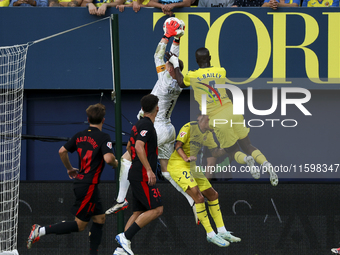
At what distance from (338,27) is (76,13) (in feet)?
14.9

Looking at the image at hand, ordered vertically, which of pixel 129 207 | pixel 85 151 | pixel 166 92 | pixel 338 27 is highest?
pixel 338 27

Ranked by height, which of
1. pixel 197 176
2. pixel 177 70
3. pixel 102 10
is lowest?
pixel 197 176

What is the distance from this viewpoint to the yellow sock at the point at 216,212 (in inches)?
256

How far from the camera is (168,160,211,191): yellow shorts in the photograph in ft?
21.3

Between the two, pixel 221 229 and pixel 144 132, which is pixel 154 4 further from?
pixel 221 229

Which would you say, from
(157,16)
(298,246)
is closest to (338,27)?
(157,16)

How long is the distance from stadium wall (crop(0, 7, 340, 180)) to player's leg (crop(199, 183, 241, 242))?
187cm

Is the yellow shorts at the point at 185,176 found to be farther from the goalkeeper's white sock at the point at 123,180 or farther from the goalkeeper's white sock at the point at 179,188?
the goalkeeper's white sock at the point at 123,180

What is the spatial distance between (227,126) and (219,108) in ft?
0.93

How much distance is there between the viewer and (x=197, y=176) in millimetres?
6652

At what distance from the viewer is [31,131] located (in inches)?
355

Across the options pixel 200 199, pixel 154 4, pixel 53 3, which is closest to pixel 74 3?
pixel 53 3

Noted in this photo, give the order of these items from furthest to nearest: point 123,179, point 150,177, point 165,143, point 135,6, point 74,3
Answer: point 74,3
point 135,6
point 165,143
point 123,179
point 150,177

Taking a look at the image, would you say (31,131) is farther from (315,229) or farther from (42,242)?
(315,229)
